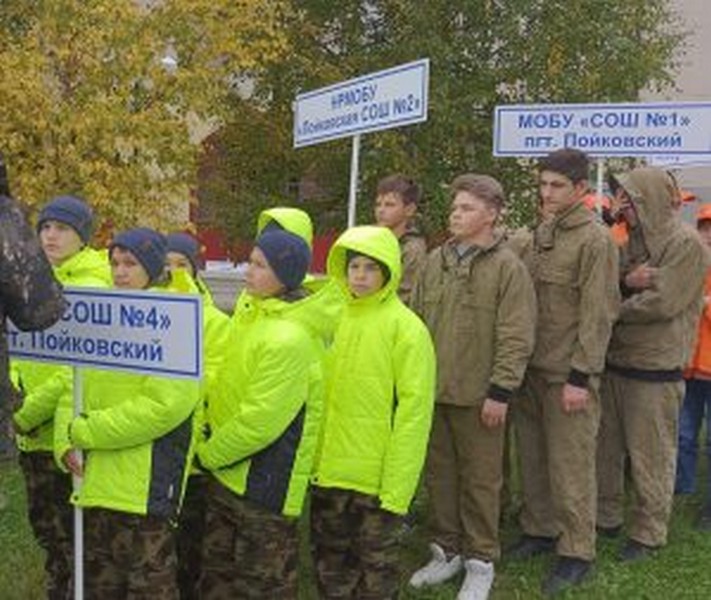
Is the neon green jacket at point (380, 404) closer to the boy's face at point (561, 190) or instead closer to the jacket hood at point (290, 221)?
the jacket hood at point (290, 221)

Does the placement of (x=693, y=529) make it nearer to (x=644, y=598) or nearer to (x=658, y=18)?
(x=644, y=598)

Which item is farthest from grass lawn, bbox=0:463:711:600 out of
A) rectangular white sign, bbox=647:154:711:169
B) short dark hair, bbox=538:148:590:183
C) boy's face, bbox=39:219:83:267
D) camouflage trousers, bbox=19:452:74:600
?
rectangular white sign, bbox=647:154:711:169

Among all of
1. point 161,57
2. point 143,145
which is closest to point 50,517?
point 143,145

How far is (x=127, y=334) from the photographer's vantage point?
3811mm

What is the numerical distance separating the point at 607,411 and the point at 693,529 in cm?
97

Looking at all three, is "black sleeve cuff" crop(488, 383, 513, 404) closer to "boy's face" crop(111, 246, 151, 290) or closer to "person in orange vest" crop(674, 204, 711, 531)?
"boy's face" crop(111, 246, 151, 290)

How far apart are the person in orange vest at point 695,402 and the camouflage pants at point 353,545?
8.72 ft

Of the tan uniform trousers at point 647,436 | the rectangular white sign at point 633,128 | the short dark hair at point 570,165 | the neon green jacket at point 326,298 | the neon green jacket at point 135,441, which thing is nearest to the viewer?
the neon green jacket at point 135,441

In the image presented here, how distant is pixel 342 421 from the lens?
15.0 ft

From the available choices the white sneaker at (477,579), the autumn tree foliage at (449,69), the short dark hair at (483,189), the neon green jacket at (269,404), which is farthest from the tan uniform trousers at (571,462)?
the autumn tree foliage at (449,69)

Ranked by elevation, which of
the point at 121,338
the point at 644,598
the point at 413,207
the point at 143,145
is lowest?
the point at 644,598

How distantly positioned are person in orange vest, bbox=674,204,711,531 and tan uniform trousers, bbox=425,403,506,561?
6.32ft

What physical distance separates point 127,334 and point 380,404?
117 cm

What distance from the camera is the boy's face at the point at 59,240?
465 centimetres
